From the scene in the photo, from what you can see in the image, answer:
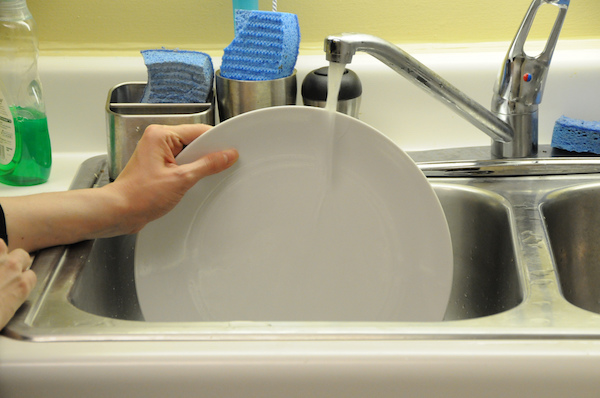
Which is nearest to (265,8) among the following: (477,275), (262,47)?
(262,47)

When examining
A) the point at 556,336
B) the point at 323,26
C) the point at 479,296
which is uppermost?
the point at 323,26

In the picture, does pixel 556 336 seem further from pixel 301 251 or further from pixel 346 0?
pixel 346 0

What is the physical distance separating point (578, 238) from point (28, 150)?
808 mm

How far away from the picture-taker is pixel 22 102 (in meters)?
0.86

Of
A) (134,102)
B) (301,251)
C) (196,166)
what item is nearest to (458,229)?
(301,251)

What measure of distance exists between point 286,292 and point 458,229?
0.28 m

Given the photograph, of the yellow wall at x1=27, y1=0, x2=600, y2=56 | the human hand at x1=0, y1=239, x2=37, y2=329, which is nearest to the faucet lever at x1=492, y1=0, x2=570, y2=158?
the yellow wall at x1=27, y1=0, x2=600, y2=56

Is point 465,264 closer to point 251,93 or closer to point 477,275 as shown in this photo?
point 477,275

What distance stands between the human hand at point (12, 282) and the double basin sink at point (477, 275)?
0.01m

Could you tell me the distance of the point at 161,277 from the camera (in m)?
0.67

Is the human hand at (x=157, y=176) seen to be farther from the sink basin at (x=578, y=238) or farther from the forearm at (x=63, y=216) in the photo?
the sink basin at (x=578, y=238)

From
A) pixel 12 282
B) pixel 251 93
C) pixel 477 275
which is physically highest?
pixel 251 93

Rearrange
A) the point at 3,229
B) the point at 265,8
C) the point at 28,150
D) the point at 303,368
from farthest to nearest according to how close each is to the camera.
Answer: the point at 265,8 → the point at 28,150 → the point at 3,229 → the point at 303,368

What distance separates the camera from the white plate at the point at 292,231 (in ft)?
2.13
